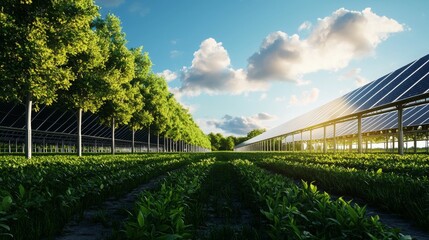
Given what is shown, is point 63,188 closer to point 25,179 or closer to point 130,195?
point 25,179

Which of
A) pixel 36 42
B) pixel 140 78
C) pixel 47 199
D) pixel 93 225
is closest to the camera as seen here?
pixel 93 225

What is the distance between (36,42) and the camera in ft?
53.4

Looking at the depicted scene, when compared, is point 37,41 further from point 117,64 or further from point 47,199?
point 47,199

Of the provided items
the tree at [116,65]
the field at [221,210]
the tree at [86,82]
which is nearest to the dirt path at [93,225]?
the field at [221,210]

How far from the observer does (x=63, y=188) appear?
7.62 metres

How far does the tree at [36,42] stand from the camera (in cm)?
1611

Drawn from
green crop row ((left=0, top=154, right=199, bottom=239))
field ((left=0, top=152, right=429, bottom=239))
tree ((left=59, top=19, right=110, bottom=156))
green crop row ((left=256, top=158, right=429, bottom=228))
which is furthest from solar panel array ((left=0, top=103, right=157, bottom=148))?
green crop row ((left=256, top=158, right=429, bottom=228))

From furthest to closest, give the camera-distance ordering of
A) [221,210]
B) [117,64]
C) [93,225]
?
[117,64], [221,210], [93,225]

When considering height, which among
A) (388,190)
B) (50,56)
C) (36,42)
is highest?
(36,42)

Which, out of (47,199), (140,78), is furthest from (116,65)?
(47,199)

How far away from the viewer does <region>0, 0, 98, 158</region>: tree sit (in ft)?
52.9

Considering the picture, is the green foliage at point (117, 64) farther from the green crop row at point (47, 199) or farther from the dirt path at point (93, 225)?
the dirt path at point (93, 225)

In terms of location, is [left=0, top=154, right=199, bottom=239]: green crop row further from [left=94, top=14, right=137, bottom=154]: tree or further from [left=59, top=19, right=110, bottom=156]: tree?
[left=94, top=14, right=137, bottom=154]: tree

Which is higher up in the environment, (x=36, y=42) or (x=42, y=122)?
(x=36, y=42)
